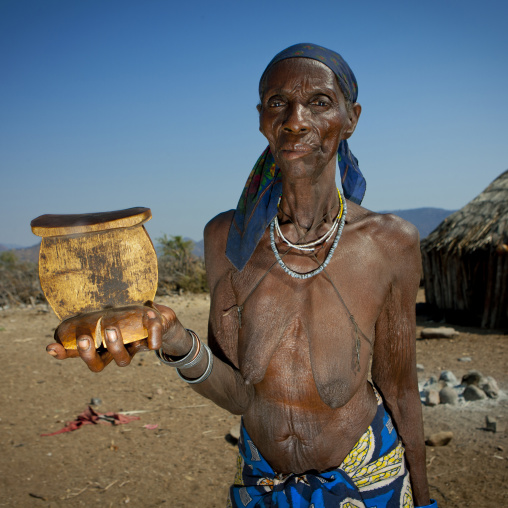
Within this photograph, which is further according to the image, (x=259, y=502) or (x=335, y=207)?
(x=335, y=207)

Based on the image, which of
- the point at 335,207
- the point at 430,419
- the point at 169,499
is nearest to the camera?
the point at 335,207

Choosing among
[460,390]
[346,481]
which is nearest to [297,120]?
[346,481]

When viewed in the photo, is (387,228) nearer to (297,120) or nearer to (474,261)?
(297,120)

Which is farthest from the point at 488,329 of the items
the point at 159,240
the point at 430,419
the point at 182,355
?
the point at 159,240

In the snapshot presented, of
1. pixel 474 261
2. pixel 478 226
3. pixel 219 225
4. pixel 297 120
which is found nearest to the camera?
pixel 297 120

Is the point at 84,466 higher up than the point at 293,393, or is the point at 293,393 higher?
the point at 293,393

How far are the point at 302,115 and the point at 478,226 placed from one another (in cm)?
823

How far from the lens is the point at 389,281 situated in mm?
1827

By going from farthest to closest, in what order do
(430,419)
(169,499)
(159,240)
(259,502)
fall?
(159,240) < (430,419) < (169,499) < (259,502)

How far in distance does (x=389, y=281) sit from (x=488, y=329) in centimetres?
735

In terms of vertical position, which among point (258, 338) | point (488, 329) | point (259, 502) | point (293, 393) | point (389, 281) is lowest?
point (488, 329)

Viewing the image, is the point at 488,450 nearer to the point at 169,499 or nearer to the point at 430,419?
the point at 430,419

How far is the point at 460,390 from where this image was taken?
17.0ft

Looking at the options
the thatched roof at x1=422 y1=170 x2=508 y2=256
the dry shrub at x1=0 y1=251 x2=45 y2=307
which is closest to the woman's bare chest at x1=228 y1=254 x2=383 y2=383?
the thatched roof at x1=422 y1=170 x2=508 y2=256
